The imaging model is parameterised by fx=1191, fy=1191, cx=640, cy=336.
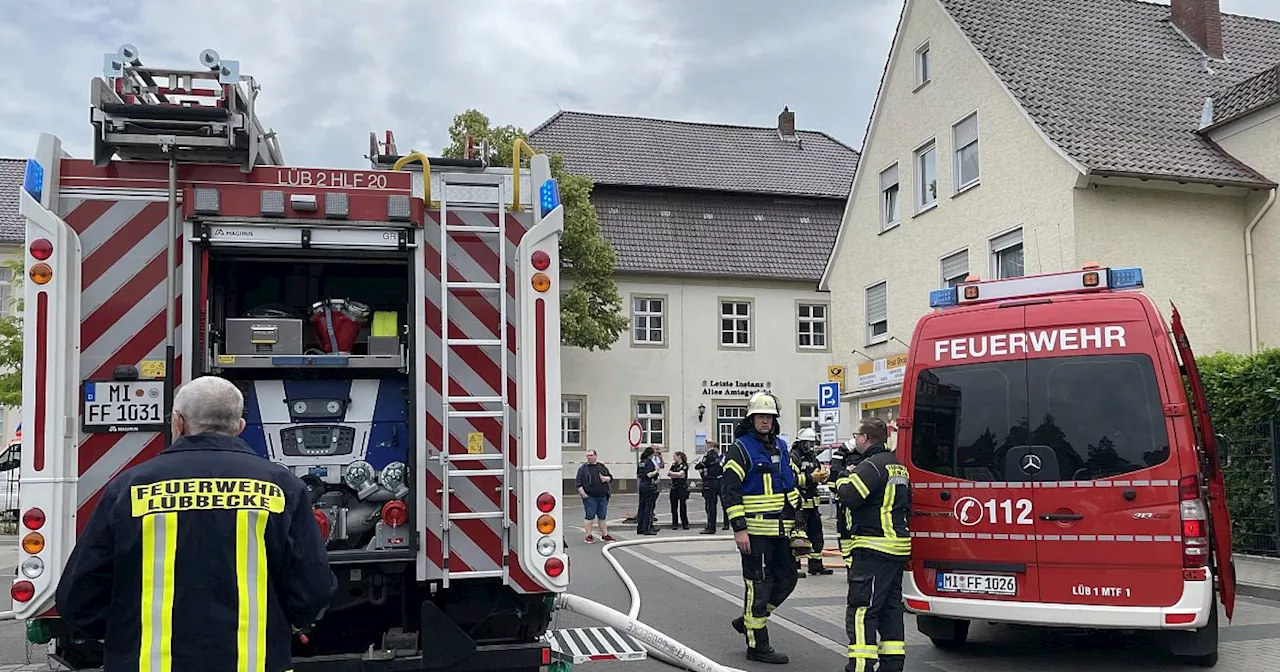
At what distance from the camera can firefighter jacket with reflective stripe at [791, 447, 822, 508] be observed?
12.3 metres

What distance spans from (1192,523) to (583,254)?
2747 centimetres

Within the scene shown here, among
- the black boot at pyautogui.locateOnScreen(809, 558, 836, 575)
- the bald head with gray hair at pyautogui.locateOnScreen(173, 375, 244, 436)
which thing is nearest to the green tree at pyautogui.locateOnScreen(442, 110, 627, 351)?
the black boot at pyautogui.locateOnScreen(809, 558, 836, 575)

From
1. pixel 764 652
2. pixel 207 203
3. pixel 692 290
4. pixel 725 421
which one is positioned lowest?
pixel 764 652

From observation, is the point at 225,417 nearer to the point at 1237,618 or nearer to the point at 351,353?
the point at 351,353

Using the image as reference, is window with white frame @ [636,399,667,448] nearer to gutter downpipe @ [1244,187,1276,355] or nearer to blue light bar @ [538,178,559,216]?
gutter downpipe @ [1244,187,1276,355]

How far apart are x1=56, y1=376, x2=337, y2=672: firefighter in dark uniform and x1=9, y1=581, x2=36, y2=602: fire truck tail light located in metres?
1.96

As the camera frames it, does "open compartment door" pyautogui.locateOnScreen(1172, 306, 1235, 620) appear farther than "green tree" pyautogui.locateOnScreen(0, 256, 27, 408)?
No

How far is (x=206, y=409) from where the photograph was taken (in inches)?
141

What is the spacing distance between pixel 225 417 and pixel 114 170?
263 centimetres

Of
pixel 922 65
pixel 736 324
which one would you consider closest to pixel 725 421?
A: pixel 736 324

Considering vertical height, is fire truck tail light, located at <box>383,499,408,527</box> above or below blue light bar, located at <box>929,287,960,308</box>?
below

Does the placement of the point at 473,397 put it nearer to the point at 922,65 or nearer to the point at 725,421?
the point at 922,65

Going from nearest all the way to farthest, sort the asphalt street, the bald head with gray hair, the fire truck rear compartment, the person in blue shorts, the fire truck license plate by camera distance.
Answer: the bald head with gray hair
the fire truck license plate
the fire truck rear compartment
the asphalt street
the person in blue shorts

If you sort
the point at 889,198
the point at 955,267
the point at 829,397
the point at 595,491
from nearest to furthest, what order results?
the point at 595,491 < the point at 829,397 < the point at 955,267 < the point at 889,198
